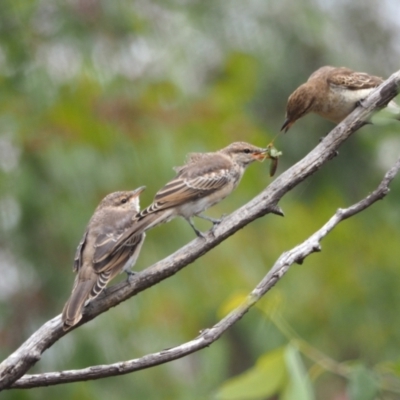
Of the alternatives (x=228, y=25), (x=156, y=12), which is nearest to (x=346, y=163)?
(x=228, y=25)

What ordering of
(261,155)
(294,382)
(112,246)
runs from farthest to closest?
1. (261,155)
2. (112,246)
3. (294,382)

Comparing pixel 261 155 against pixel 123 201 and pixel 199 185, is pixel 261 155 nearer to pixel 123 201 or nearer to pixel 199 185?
pixel 199 185

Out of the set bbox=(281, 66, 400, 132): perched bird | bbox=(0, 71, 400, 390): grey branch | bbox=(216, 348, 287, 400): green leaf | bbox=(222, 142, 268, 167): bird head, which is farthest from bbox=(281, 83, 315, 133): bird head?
bbox=(216, 348, 287, 400): green leaf

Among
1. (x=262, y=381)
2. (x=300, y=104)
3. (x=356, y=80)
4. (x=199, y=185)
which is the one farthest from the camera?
(x=199, y=185)

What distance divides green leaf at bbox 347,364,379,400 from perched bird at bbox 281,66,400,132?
194 cm

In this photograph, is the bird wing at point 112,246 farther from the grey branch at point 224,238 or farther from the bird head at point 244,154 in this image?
the bird head at point 244,154

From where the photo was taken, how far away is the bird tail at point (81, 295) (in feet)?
15.7

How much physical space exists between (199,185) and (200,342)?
2093 millimetres

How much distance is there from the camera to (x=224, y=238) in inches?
192

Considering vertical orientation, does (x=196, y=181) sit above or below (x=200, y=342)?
above

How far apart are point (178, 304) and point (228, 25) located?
13.5ft

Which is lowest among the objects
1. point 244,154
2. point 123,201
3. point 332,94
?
point 332,94

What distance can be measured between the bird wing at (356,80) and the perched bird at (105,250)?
169cm

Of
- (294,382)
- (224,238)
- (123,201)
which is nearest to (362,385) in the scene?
(294,382)
